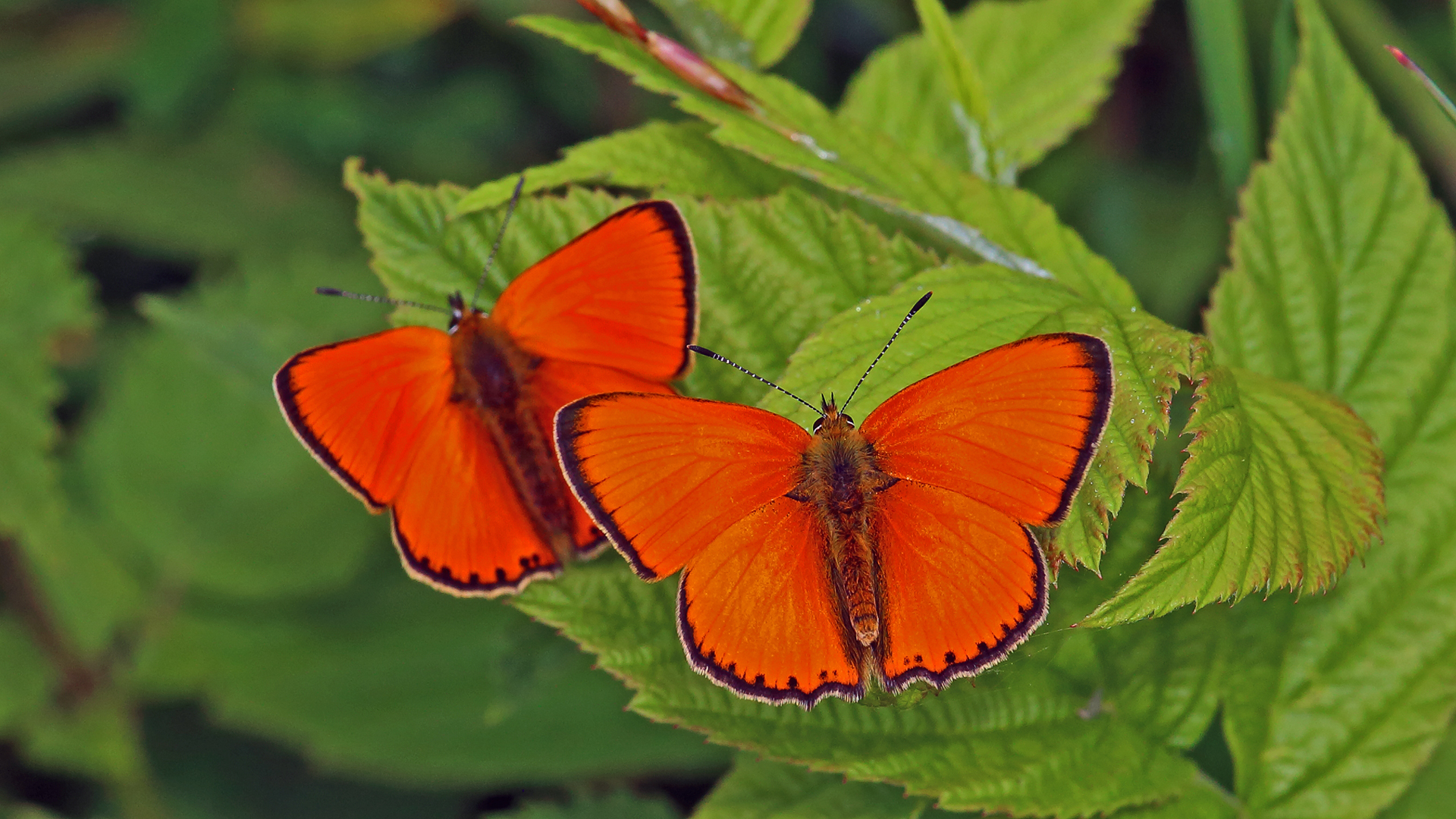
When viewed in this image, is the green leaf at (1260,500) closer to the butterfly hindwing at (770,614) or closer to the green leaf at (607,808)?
the butterfly hindwing at (770,614)

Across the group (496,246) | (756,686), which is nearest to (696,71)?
(496,246)

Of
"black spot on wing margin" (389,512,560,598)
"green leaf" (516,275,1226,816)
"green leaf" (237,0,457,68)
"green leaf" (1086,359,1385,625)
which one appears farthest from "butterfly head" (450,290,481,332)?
"green leaf" (237,0,457,68)

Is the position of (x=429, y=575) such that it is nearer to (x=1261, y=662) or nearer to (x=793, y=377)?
(x=793, y=377)

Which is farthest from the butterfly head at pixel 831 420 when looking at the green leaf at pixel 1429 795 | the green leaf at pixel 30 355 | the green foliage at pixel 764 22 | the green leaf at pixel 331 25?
the green leaf at pixel 331 25

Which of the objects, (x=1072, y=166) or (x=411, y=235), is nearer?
(x=411, y=235)

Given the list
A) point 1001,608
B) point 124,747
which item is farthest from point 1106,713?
point 124,747

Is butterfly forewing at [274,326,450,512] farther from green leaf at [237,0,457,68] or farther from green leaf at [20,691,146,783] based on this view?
green leaf at [237,0,457,68]
